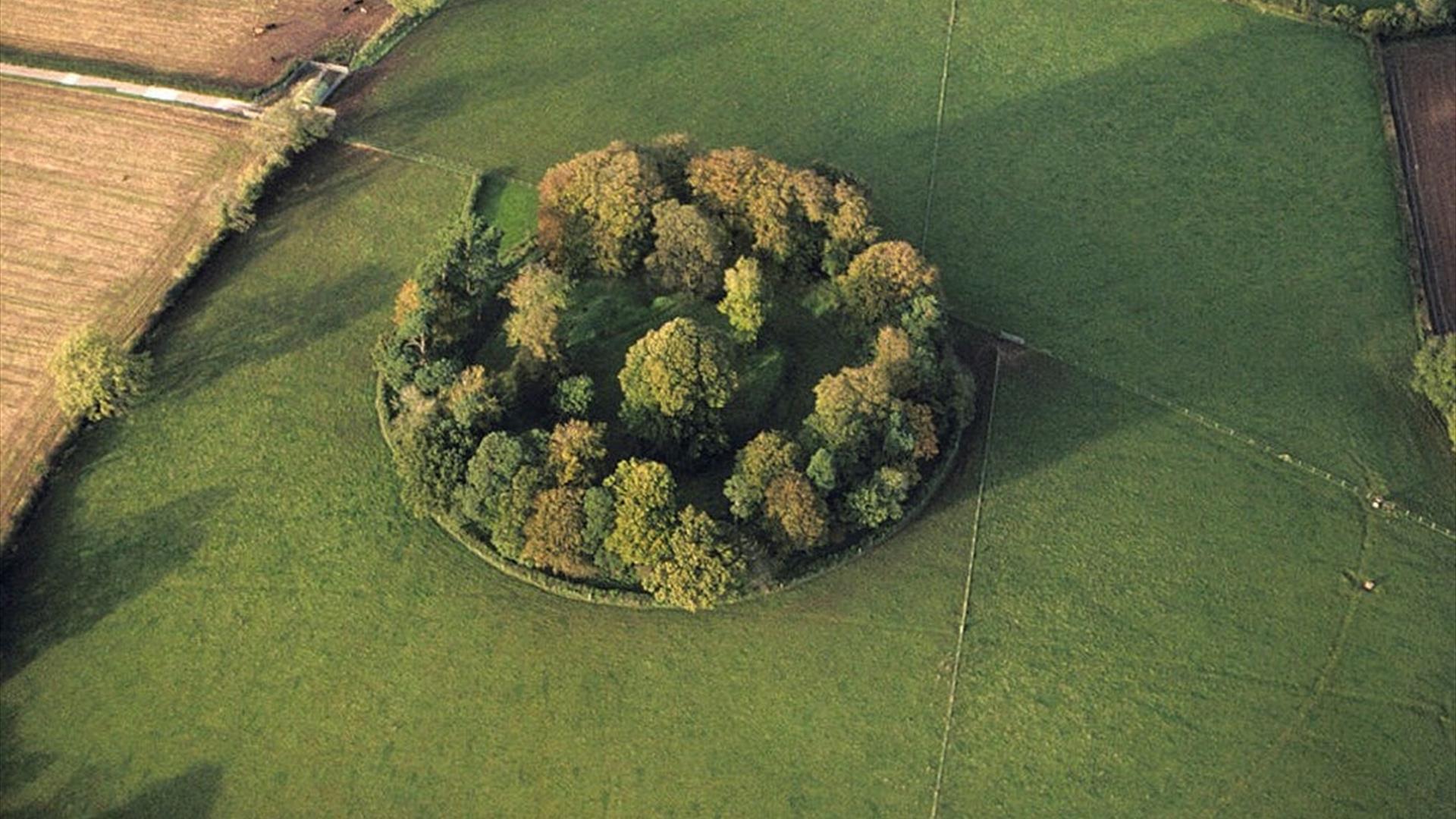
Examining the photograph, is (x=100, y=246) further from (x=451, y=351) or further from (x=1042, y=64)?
(x=1042, y=64)

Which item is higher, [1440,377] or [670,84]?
[670,84]

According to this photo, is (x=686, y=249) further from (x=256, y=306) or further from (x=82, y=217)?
(x=82, y=217)

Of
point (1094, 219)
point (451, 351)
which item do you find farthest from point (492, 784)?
point (1094, 219)

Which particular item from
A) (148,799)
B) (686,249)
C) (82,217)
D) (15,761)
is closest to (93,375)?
(82,217)

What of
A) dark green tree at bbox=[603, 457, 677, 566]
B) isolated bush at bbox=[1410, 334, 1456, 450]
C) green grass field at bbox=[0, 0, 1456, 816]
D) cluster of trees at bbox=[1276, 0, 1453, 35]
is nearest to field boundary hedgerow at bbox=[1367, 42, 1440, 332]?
green grass field at bbox=[0, 0, 1456, 816]

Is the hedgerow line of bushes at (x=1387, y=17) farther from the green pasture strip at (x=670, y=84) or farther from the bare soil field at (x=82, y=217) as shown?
the bare soil field at (x=82, y=217)
